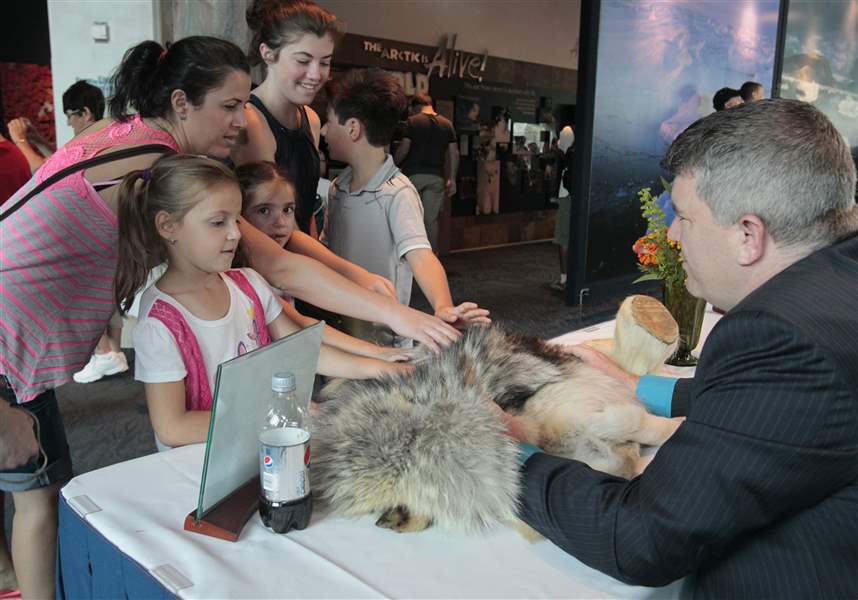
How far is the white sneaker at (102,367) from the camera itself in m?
4.26

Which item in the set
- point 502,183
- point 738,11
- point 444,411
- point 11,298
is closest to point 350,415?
point 444,411

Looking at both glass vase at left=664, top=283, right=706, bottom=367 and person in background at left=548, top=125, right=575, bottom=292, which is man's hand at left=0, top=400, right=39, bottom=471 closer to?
glass vase at left=664, top=283, right=706, bottom=367

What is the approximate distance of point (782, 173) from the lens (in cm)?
101

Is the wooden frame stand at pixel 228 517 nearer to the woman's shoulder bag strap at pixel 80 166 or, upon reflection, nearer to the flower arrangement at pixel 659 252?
the woman's shoulder bag strap at pixel 80 166

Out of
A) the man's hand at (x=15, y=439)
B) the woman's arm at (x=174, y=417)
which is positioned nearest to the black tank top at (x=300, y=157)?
the woman's arm at (x=174, y=417)

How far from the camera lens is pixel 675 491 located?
92 centimetres

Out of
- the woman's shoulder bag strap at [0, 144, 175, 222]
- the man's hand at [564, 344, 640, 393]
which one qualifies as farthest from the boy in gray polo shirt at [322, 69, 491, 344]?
the woman's shoulder bag strap at [0, 144, 175, 222]

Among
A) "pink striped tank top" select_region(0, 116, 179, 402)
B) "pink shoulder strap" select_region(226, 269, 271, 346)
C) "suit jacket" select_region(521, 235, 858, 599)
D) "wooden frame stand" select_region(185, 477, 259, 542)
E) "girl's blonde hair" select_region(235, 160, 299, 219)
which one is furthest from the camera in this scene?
"girl's blonde hair" select_region(235, 160, 299, 219)

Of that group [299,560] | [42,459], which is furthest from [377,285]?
[299,560]

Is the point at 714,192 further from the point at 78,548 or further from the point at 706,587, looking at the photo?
the point at 78,548

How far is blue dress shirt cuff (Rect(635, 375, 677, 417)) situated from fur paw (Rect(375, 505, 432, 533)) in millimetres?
748

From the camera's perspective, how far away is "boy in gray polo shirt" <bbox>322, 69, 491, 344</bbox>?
8.64 ft

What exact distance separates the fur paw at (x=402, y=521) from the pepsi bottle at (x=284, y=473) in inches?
4.9

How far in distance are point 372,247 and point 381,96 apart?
0.58 meters
